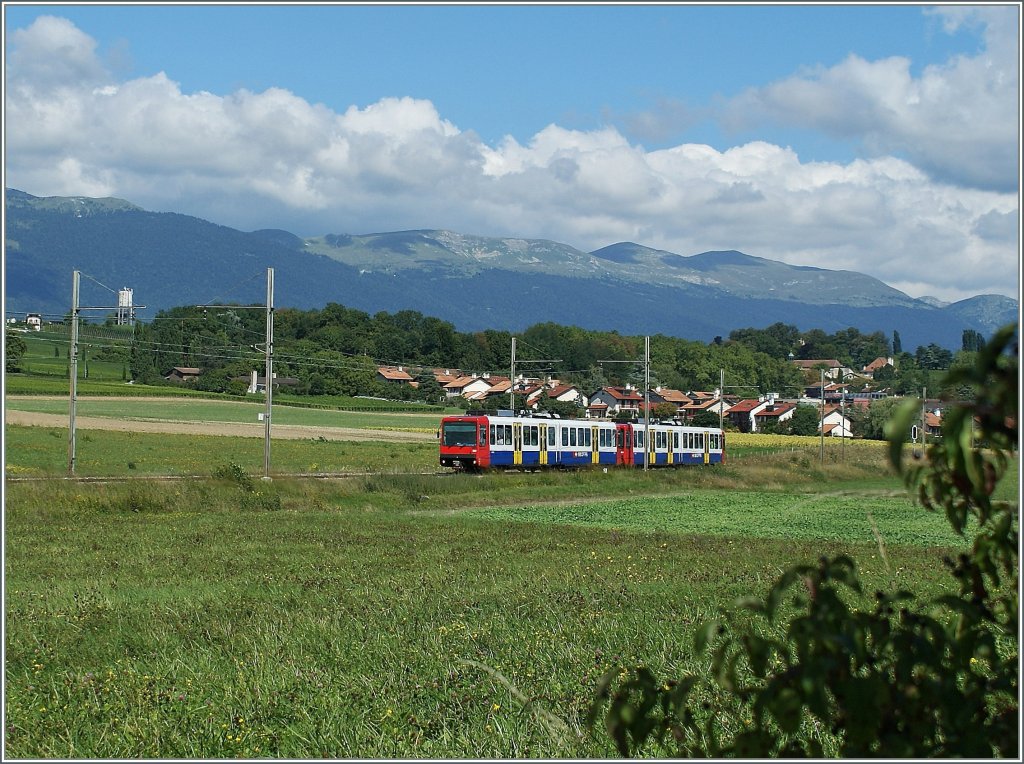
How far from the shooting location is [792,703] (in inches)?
95.3

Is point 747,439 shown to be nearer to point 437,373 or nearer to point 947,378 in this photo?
point 437,373

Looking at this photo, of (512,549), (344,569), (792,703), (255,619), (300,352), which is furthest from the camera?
(300,352)

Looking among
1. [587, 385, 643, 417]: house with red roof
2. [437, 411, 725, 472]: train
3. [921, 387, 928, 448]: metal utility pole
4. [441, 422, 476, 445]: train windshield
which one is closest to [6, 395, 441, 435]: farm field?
[587, 385, 643, 417]: house with red roof

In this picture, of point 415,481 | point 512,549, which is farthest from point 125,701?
point 415,481

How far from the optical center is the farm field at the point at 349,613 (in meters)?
6.32

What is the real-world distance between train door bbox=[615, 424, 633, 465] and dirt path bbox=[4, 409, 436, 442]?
21.7 metres

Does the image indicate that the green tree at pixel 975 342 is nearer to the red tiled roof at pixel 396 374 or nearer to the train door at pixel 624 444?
the train door at pixel 624 444

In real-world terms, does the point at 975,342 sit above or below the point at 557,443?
above

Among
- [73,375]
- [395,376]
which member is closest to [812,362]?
[395,376]

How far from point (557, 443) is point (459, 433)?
20.5 feet

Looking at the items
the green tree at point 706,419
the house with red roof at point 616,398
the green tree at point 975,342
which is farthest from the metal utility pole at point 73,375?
the green tree at point 706,419

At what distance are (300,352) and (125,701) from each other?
74543 mm

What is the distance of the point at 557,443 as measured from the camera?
1902 inches

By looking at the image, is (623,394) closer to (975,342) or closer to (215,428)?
(215,428)
